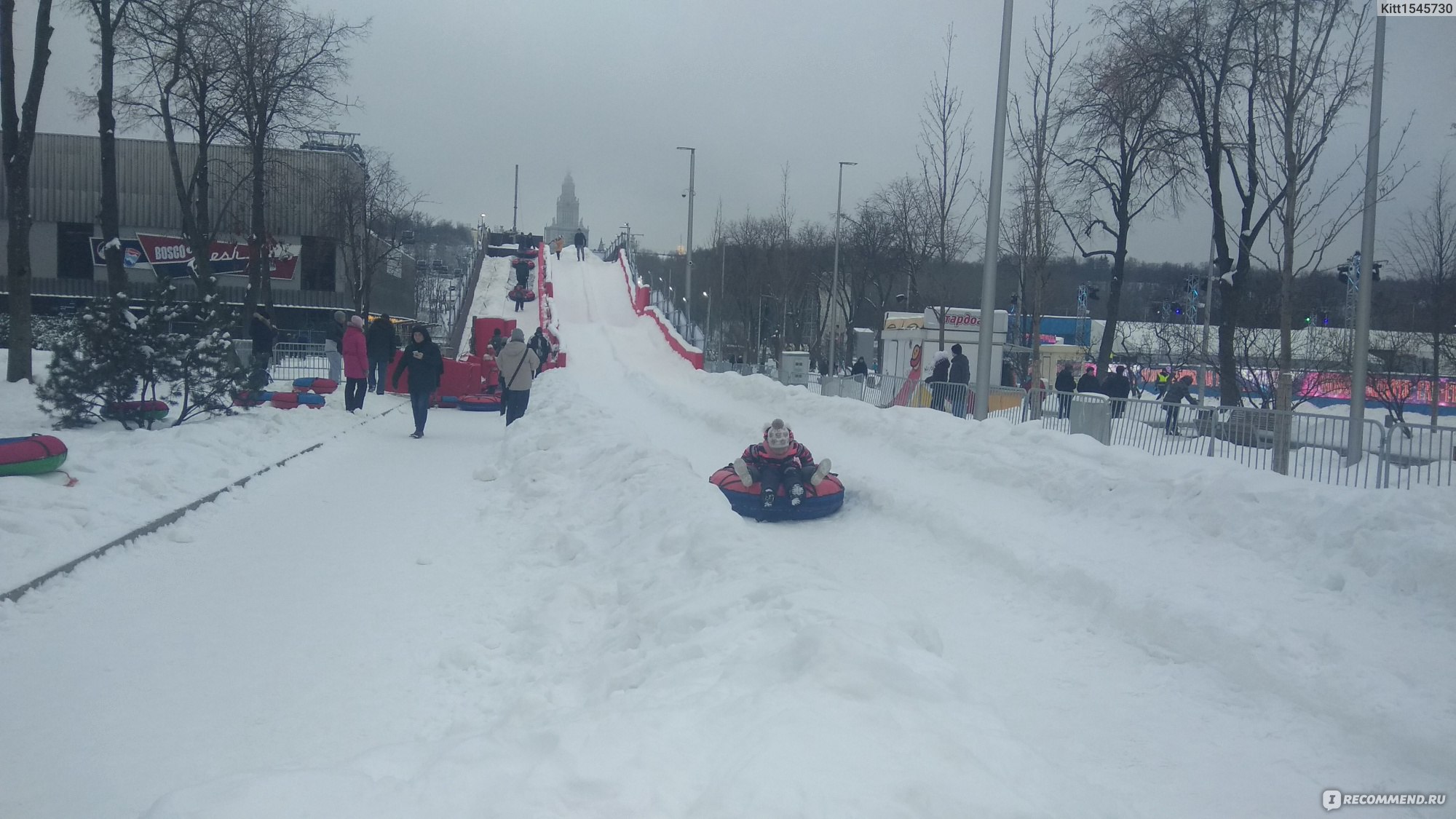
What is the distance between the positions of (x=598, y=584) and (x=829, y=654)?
3.20 meters

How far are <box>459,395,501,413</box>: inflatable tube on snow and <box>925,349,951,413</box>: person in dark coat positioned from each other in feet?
32.3

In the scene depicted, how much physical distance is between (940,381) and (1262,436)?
28.6 ft

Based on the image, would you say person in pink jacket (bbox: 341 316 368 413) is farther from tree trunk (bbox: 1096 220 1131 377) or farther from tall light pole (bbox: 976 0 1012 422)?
tree trunk (bbox: 1096 220 1131 377)

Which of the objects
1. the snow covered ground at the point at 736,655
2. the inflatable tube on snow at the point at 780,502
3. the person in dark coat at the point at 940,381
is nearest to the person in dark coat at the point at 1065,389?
the person in dark coat at the point at 940,381

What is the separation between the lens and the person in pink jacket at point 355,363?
57.3ft

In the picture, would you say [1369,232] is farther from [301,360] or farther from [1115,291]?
[301,360]

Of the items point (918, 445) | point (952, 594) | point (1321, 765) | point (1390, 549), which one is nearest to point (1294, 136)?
point (918, 445)

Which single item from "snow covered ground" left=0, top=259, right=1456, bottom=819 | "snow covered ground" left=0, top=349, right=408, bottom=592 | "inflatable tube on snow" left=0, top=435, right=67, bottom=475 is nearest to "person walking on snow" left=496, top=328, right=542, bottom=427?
"snow covered ground" left=0, top=349, right=408, bottom=592

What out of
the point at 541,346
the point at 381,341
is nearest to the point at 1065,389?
the point at 541,346

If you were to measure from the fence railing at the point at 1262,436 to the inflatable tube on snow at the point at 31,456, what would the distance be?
12.3 meters

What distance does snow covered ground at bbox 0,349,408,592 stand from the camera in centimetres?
670

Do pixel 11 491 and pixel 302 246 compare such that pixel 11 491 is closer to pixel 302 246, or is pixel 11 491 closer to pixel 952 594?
pixel 952 594

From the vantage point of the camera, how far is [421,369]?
631 inches

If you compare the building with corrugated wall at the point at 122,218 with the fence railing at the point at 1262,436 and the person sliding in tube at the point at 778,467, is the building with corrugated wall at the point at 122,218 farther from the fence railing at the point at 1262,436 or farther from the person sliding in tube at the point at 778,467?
the person sliding in tube at the point at 778,467
